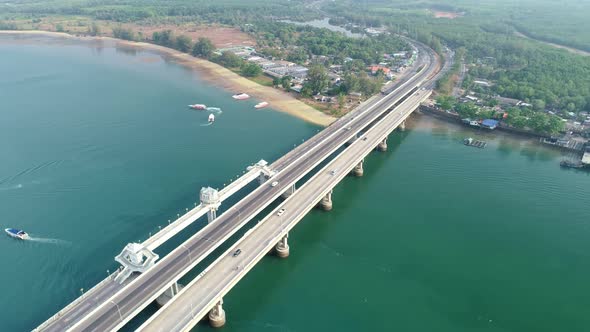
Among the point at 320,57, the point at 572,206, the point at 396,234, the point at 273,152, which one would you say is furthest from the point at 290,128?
the point at 320,57

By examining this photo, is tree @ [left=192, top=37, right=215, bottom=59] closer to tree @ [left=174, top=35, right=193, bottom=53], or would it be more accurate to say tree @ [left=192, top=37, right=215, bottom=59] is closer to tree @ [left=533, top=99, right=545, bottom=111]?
tree @ [left=174, top=35, right=193, bottom=53]

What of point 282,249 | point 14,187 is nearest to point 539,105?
point 282,249

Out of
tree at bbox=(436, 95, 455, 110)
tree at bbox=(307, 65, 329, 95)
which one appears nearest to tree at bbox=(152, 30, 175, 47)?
tree at bbox=(307, 65, 329, 95)

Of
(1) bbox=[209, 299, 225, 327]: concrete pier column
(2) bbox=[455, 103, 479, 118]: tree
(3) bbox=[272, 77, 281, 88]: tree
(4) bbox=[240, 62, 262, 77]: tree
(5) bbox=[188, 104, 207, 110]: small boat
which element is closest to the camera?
(1) bbox=[209, 299, 225, 327]: concrete pier column

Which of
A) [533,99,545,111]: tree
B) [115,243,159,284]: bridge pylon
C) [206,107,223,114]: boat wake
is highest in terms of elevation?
[533,99,545,111]: tree

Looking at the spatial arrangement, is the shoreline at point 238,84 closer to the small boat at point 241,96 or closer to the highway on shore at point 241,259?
the small boat at point 241,96

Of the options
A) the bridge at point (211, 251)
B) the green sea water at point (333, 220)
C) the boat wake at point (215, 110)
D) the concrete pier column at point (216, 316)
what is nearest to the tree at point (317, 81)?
the green sea water at point (333, 220)
